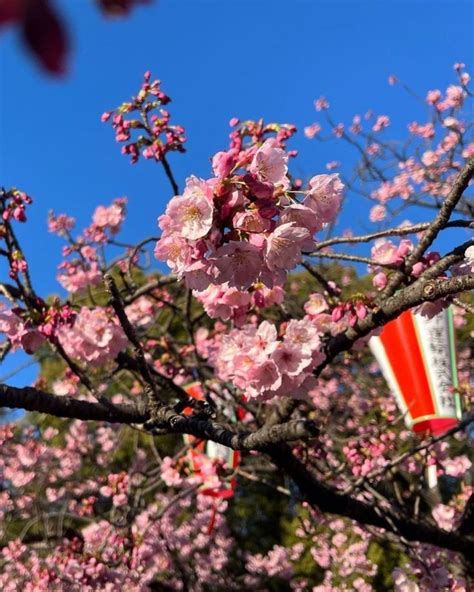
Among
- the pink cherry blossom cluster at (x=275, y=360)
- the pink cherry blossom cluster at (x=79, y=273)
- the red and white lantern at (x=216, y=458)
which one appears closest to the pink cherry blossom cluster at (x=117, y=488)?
the red and white lantern at (x=216, y=458)

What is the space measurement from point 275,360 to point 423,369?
1.71 m

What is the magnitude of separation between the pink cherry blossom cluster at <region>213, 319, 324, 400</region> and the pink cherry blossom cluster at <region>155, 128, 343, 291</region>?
0.55m

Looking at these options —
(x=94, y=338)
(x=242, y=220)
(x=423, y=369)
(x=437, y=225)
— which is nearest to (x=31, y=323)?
(x=94, y=338)

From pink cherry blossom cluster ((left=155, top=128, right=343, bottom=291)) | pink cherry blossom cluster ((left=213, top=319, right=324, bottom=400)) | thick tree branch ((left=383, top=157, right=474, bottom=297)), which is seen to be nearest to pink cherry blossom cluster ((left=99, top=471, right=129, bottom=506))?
pink cherry blossom cluster ((left=213, top=319, right=324, bottom=400))

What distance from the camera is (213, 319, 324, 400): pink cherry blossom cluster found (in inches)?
73.5

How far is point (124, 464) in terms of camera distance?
8727 mm

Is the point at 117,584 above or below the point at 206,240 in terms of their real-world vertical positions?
below

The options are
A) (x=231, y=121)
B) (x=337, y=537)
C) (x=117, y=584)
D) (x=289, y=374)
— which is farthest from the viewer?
(x=337, y=537)

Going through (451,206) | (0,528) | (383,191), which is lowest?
(451,206)

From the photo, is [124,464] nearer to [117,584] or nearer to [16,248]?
[117,584]

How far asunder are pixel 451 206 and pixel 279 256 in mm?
691

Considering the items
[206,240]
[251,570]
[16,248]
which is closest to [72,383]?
[16,248]

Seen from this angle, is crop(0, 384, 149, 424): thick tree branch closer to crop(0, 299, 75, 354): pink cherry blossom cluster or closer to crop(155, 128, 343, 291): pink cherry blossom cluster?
crop(0, 299, 75, 354): pink cherry blossom cluster

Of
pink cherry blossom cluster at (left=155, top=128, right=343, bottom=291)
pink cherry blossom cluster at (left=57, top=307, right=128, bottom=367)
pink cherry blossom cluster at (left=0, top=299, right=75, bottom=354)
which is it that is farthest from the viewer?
pink cherry blossom cluster at (left=57, top=307, right=128, bottom=367)
